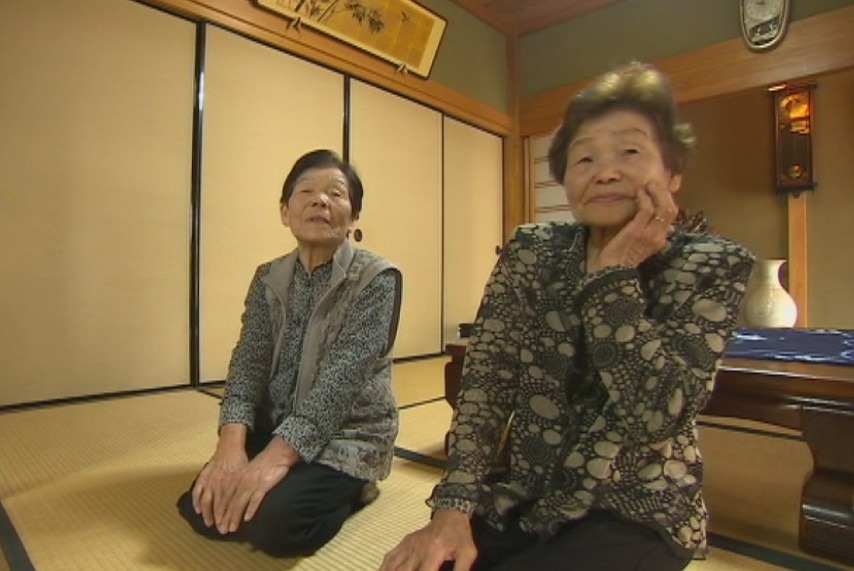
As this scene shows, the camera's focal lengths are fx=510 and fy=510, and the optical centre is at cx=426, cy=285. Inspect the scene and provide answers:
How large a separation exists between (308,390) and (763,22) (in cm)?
409

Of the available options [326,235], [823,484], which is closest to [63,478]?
[326,235]

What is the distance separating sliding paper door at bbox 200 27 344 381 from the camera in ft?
9.58

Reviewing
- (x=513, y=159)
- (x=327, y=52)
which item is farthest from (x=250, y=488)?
(x=513, y=159)

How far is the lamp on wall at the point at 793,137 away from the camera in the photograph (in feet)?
13.3

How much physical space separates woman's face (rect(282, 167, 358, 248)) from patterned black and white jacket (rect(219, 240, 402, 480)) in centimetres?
6

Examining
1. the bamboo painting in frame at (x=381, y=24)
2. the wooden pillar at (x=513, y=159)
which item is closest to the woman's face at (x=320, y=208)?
the bamboo painting in frame at (x=381, y=24)

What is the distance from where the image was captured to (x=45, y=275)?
2.40 m

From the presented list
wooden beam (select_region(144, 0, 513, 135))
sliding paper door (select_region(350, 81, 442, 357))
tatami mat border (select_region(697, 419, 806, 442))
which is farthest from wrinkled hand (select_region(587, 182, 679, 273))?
sliding paper door (select_region(350, 81, 442, 357))

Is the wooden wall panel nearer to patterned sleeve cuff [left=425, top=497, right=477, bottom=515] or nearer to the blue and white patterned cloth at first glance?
the blue and white patterned cloth

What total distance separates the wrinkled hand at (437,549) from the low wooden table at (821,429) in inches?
35.4

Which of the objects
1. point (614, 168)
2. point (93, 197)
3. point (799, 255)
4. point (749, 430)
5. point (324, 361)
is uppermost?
point (93, 197)

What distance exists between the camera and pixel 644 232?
0.77m

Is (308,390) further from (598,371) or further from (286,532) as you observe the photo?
(598,371)

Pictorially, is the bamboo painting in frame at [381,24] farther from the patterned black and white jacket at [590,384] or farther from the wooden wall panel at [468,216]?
the patterned black and white jacket at [590,384]
